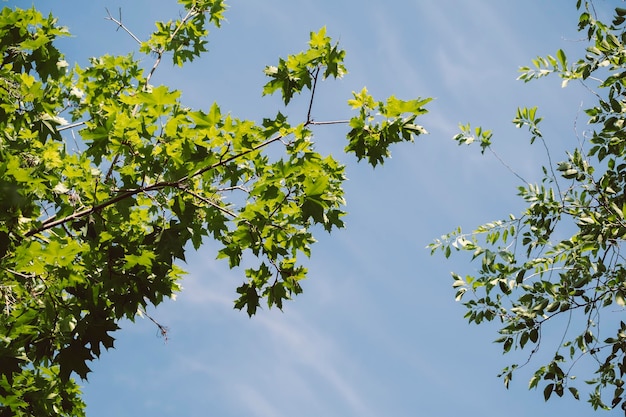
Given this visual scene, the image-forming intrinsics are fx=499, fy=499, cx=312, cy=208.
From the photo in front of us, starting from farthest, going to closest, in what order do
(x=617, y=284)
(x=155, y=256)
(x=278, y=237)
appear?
(x=617, y=284) < (x=278, y=237) < (x=155, y=256)

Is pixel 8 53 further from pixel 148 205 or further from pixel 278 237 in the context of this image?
pixel 278 237

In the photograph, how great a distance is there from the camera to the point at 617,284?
4.69 m

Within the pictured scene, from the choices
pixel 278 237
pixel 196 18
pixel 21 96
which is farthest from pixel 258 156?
pixel 196 18

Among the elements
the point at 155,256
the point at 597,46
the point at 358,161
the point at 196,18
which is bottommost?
the point at 155,256

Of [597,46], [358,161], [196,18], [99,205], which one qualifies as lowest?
[99,205]

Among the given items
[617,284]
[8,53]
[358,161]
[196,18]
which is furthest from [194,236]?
[196,18]

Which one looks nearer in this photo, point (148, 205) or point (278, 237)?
point (278, 237)

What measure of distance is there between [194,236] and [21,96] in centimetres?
233

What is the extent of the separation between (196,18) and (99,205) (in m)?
4.54

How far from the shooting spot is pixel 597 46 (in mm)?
5203

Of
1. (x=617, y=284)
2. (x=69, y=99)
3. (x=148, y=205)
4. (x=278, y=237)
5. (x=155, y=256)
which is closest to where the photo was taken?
(x=155, y=256)

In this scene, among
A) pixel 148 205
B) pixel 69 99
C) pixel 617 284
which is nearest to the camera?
pixel 617 284

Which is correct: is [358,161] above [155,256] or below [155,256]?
above

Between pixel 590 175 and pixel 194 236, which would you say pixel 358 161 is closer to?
pixel 194 236
